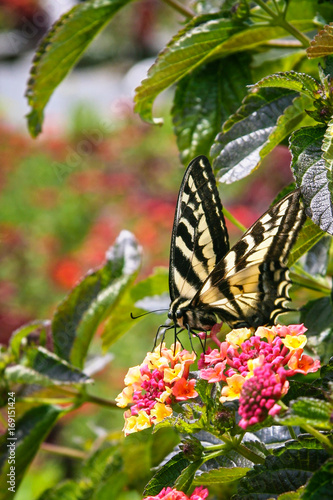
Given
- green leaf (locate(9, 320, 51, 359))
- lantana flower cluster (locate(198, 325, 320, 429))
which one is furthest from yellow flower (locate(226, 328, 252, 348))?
green leaf (locate(9, 320, 51, 359))

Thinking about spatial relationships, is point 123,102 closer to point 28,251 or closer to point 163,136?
point 163,136

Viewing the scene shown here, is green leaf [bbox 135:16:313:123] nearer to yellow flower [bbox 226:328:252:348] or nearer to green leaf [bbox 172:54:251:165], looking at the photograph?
green leaf [bbox 172:54:251:165]

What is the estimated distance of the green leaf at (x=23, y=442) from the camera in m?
1.22

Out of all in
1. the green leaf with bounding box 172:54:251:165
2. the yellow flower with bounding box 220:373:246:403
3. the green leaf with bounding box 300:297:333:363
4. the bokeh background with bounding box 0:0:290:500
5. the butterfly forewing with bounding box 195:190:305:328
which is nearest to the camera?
the yellow flower with bounding box 220:373:246:403

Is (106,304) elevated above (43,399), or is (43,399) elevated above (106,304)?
(106,304)

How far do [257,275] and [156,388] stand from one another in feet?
0.90

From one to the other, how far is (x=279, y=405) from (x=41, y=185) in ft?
16.1

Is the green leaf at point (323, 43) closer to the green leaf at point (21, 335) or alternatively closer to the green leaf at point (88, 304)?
the green leaf at point (88, 304)

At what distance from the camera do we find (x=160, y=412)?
29.9 inches

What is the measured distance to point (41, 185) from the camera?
535 centimetres

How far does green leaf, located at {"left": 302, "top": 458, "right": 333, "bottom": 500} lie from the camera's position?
579 mm

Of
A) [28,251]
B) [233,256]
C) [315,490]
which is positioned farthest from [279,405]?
[28,251]

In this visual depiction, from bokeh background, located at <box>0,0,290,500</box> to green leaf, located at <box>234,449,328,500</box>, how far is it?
1.41 meters

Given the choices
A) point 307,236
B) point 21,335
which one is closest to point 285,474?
point 307,236
